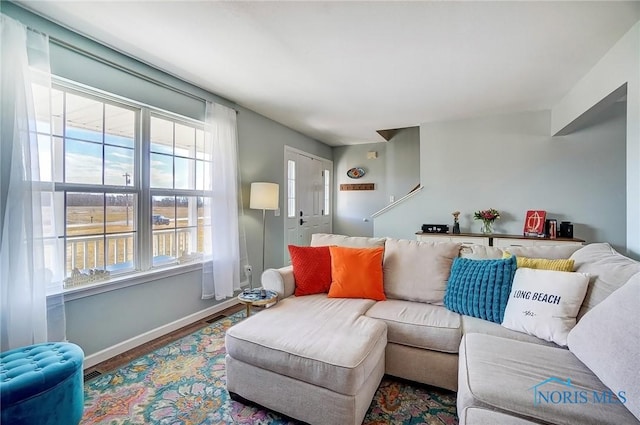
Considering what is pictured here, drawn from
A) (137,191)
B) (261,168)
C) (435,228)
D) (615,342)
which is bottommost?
(615,342)

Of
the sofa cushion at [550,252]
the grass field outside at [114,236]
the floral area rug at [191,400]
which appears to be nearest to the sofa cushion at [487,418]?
the floral area rug at [191,400]

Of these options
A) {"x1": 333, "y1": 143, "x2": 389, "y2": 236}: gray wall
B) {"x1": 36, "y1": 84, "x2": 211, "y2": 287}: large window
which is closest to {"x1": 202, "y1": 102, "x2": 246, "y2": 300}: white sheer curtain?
{"x1": 36, "y1": 84, "x2": 211, "y2": 287}: large window

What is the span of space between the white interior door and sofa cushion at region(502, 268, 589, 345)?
3.19m

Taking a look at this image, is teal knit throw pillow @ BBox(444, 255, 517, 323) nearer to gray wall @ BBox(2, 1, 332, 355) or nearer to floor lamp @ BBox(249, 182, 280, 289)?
floor lamp @ BBox(249, 182, 280, 289)

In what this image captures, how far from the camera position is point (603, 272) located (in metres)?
1.53

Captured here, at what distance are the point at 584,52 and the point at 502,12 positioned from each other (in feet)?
3.52

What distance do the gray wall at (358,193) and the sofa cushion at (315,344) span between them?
3.85 meters

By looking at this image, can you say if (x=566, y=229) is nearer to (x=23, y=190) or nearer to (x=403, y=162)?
(x=403, y=162)

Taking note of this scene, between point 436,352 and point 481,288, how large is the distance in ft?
1.64

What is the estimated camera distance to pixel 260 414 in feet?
5.19

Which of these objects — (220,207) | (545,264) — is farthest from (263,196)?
(545,264)

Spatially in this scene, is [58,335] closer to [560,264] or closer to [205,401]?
[205,401]

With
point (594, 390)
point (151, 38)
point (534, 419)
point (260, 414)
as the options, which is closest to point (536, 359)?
point (594, 390)

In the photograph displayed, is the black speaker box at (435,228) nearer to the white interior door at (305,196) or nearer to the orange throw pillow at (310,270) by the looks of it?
the white interior door at (305,196)
